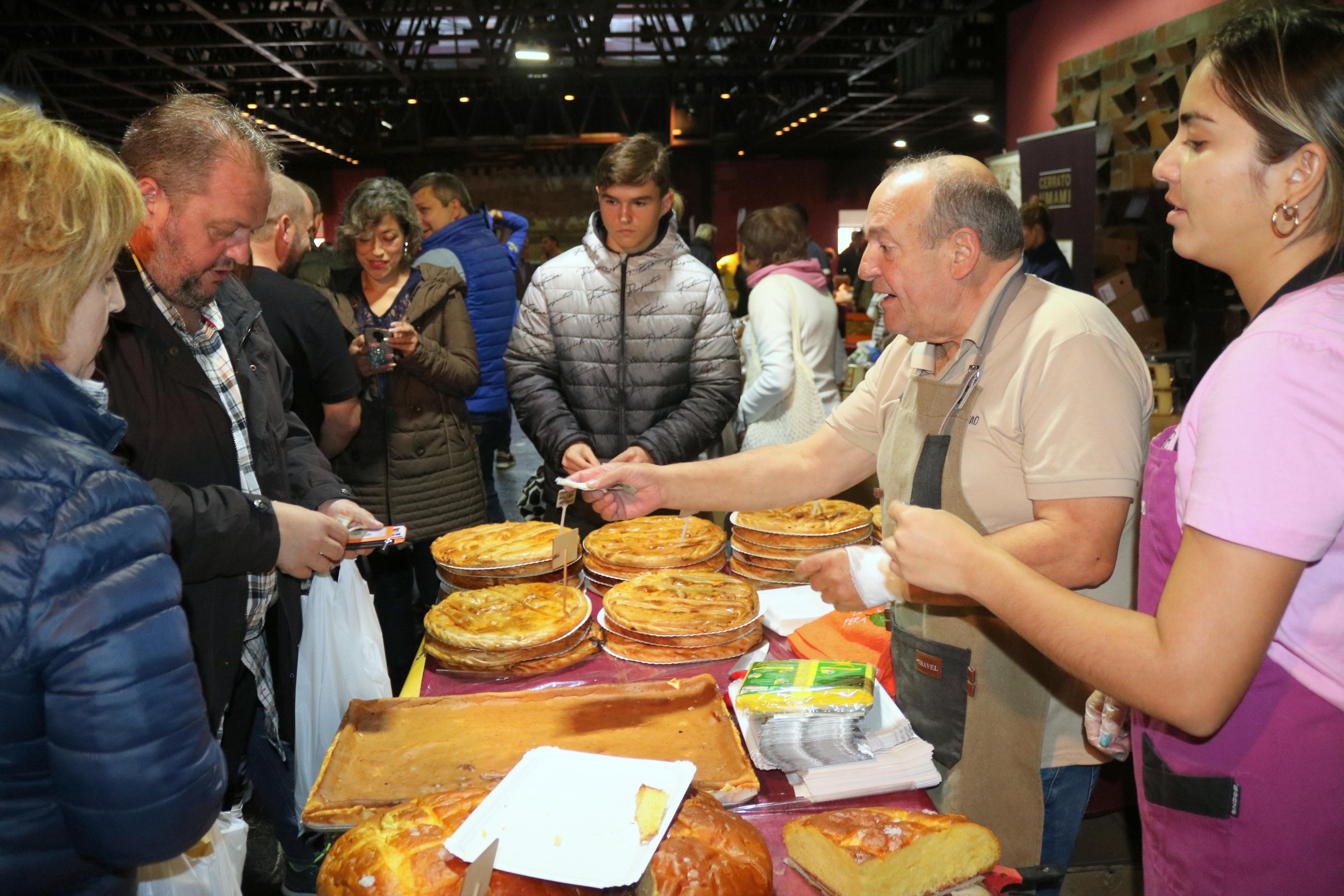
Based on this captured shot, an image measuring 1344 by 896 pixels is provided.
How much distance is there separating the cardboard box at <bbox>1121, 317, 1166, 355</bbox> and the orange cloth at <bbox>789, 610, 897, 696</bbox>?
543cm

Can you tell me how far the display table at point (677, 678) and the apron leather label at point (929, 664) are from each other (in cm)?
25

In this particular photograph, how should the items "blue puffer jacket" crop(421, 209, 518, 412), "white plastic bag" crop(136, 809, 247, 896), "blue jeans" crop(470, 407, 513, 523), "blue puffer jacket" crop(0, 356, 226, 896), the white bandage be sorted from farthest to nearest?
"blue jeans" crop(470, 407, 513, 523)
"blue puffer jacket" crop(421, 209, 518, 412)
the white bandage
"white plastic bag" crop(136, 809, 247, 896)
"blue puffer jacket" crop(0, 356, 226, 896)

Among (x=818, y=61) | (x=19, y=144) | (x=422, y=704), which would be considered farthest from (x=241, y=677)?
(x=818, y=61)

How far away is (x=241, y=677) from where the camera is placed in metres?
2.29

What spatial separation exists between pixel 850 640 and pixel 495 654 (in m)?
0.84

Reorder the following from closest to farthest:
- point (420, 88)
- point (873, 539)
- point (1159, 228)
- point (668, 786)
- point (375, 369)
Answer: point (668, 786) < point (873, 539) < point (375, 369) < point (1159, 228) < point (420, 88)

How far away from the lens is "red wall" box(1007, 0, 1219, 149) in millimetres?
6840

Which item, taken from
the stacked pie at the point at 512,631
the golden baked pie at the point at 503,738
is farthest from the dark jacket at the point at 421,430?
the golden baked pie at the point at 503,738

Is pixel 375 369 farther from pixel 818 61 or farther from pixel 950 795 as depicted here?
pixel 818 61

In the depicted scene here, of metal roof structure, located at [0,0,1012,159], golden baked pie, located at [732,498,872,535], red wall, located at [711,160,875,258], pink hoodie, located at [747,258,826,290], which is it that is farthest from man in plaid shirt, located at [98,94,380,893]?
red wall, located at [711,160,875,258]

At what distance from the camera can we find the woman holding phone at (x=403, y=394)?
3.56 metres

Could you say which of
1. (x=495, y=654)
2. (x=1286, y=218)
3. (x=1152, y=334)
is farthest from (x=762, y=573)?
(x=1152, y=334)

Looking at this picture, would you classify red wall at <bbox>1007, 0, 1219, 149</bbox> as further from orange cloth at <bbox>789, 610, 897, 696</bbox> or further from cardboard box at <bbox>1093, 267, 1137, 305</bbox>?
orange cloth at <bbox>789, 610, 897, 696</bbox>

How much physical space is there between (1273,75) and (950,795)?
4.35 ft
